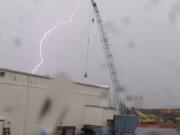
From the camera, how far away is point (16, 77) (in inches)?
1237

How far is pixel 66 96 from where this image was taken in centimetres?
866

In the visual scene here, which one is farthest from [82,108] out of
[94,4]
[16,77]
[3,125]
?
[94,4]

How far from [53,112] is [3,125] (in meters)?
19.7

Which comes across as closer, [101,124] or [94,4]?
[101,124]

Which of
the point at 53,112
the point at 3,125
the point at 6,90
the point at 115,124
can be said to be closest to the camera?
the point at 53,112

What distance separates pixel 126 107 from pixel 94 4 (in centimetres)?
1805

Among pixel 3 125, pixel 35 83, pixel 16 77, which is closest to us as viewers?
pixel 3 125

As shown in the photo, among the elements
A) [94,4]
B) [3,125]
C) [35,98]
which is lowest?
[3,125]

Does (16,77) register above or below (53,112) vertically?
above

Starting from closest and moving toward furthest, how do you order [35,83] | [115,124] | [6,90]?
[6,90] → [35,83] → [115,124]

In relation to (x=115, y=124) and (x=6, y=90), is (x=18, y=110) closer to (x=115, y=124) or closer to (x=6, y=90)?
(x=6, y=90)

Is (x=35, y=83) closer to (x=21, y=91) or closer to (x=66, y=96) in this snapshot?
(x=21, y=91)

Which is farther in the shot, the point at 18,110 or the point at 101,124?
the point at 101,124

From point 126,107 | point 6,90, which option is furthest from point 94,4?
point 6,90
